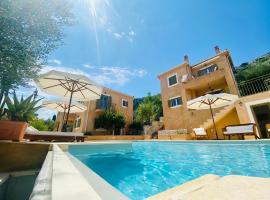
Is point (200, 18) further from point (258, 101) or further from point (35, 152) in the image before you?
point (35, 152)

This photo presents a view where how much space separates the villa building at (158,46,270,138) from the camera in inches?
454

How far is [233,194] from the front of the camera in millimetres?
946

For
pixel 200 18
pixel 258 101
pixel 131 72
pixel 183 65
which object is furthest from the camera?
pixel 131 72

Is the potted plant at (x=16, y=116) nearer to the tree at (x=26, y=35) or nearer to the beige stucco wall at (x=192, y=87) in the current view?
the tree at (x=26, y=35)

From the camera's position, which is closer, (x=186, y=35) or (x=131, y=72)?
(x=186, y=35)

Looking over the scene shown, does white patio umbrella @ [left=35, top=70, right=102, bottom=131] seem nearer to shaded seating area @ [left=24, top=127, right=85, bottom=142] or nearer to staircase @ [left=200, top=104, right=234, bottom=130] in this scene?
shaded seating area @ [left=24, top=127, right=85, bottom=142]

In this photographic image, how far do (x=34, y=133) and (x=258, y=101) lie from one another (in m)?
15.2

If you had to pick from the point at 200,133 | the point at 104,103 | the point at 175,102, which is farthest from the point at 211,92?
the point at 104,103

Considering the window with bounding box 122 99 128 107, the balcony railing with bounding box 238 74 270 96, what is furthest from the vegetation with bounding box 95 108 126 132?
the balcony railing with bounding box 238 74 270 96

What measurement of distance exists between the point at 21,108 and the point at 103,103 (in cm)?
1669

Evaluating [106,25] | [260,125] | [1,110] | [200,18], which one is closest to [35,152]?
[1,110]

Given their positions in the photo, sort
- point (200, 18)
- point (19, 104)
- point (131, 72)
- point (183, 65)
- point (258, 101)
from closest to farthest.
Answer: point (19, 104) < point (258, 101) < point (200, 18) < point (183, 65) < point (131, 72)

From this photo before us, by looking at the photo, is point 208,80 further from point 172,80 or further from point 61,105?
point 61,105

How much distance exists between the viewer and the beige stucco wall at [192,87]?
49.1 ft
